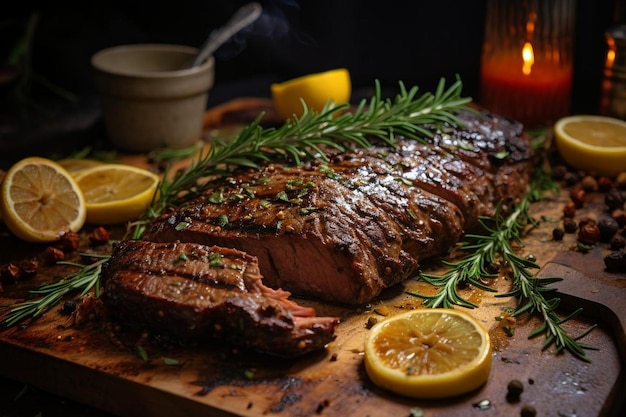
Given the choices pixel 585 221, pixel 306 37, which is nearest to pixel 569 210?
pixel 585 221

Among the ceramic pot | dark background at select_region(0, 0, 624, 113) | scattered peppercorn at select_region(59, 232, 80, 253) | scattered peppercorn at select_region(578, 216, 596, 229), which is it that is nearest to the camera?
scattered peppercorn at select_region(59, 232, 80, 253)

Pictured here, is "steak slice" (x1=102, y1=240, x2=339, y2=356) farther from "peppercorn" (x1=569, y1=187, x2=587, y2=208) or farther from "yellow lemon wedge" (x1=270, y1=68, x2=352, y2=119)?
"yellow lemon wedge" (x1=270, y1=68, x2=352, y2=119)

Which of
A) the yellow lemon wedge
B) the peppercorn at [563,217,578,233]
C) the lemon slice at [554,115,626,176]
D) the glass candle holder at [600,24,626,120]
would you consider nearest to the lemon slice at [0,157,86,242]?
the yellow lemon wedge

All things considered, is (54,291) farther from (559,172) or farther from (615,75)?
(615,75)

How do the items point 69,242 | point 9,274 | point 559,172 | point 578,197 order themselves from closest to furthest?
point 9,274 < point 69,242 < point 578,197 < point 559,172

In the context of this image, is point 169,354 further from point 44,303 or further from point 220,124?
point 220,124

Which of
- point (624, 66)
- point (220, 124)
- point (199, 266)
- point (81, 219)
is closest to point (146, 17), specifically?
point (220, 124)

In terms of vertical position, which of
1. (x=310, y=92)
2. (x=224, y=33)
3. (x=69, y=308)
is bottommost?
(x=69, y=308)
